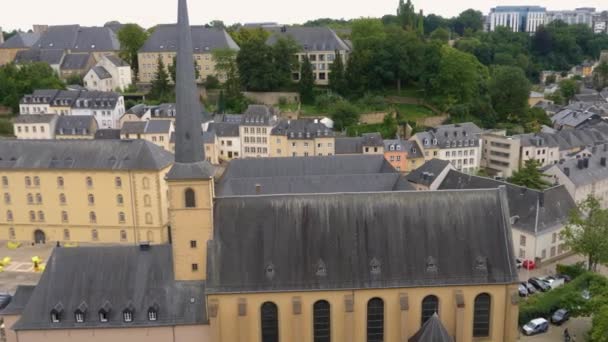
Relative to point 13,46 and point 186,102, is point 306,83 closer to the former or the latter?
point 13,46

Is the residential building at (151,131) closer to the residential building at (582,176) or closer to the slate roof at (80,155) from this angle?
the slate roof at (80,155)

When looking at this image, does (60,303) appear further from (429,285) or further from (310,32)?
(310,32)

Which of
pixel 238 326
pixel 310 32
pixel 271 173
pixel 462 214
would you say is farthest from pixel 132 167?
pixel 310 32

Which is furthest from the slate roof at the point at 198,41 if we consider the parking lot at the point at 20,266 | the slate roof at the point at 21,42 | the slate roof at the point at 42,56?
the parking lot at the point at 20,266

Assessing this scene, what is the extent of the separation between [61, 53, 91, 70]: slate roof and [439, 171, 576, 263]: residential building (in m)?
107

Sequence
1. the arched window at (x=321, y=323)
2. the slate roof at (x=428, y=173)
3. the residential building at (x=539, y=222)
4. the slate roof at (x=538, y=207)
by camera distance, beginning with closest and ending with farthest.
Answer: the arched window at (x=321, y=323)
the residential building at (x=539, y=222)
the slate roof at (x=538, y=207)
the slate roof at (x=428, y=173)

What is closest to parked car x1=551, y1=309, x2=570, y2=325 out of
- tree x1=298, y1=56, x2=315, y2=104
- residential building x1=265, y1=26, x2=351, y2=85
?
tree x1=298, y1=56, x2=315, y2=104

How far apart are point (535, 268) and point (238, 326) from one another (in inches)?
1476

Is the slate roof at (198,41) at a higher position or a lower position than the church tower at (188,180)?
higher

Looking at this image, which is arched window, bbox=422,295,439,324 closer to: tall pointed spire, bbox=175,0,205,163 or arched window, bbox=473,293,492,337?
arched window, bbox=473,293,492,337

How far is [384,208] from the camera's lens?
130 ft

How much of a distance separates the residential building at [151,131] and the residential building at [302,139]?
17023mm

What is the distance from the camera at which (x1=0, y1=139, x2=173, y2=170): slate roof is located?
69500mm

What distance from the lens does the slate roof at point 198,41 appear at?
13462cm
